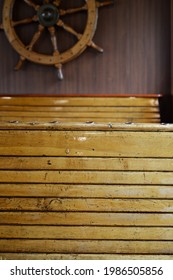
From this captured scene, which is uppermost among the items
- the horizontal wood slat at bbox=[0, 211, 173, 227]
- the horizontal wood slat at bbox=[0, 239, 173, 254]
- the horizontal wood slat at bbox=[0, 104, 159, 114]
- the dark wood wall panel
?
the dark wood wall panel

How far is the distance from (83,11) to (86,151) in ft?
7.52

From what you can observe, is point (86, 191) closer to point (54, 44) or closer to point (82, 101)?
point (82, 101)

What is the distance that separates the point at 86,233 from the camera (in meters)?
1.57

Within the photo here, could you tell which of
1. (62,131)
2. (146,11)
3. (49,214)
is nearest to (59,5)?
(146,11)

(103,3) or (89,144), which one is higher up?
(103,3)

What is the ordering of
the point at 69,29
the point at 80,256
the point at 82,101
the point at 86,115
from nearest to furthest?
the point at 80,256 → the point at 86,115 → the point at 82,101 → the point at 69,29

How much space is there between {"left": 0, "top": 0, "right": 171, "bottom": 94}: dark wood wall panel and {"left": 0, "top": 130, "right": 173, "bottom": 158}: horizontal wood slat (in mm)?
2005

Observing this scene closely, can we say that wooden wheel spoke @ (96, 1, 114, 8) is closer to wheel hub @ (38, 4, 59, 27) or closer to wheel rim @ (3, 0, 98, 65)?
wheel rim @ (3, 0, 98, 65)

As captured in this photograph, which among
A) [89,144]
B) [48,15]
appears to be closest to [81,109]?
[48,15]

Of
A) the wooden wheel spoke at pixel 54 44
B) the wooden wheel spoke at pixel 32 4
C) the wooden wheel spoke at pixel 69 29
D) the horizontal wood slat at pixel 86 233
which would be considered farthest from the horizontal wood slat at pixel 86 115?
the horizontal wood slat at pixel 86 233

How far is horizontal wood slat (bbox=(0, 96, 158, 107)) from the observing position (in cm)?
332

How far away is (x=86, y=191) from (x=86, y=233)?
17 cm

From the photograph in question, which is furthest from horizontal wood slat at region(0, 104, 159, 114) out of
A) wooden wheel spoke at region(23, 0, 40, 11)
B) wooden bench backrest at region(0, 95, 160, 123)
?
wooden wheel spoke at region(23, 0, 40, 11)
